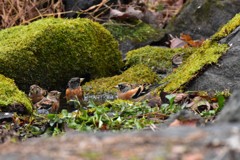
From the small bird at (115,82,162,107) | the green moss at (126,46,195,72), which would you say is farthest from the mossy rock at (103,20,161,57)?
the small bird at (115,82,162,107)

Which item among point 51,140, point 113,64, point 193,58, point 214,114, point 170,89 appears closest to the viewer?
point 51,140

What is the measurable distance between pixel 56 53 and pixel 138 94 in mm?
1518

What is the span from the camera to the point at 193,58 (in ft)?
17.0

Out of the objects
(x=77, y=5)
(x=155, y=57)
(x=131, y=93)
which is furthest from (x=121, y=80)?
(x=77, y=5)

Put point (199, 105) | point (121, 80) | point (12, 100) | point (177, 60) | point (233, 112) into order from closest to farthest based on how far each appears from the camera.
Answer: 1. point (233, 112)
2. point (199, 105)
3. point (12, 100)
4. point (121, 80)
5. point (177, 60)

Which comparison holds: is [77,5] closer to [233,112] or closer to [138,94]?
[138,94]

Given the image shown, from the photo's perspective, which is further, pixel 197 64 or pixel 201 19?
pixel 201 19

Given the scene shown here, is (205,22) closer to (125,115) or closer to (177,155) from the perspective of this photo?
(125,115)

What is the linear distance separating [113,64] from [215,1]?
2411mm

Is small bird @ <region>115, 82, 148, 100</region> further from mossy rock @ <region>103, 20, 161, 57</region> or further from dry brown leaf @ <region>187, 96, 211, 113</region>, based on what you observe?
mossy rock @ <region>103, 20, 161, 57</region>

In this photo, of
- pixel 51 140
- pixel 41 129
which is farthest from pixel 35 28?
pixel 51 140

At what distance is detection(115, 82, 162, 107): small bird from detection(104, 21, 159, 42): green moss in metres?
2.33

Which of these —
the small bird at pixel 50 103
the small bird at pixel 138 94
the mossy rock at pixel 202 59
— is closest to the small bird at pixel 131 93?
the small bird at pixel 138 94

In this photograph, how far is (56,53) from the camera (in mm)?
6340
